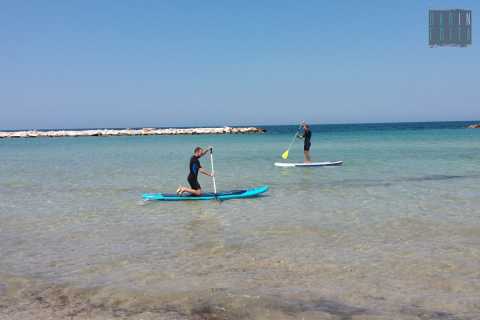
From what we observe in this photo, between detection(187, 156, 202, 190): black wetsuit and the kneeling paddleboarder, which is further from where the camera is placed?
detection(187, 156, 202, 190): black wetsuit

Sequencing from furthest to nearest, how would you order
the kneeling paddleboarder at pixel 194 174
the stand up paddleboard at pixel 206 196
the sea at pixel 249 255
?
the kneeling paddleboarder at pixel 194 174 → the stand up paddleboard at pixel 206 196 → the sea at pixel 249 255

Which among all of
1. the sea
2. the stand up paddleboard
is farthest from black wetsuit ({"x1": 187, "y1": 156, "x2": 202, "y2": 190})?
the sea

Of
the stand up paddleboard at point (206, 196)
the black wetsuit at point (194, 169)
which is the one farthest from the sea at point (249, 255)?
the black wetsuit at point (194, 169)

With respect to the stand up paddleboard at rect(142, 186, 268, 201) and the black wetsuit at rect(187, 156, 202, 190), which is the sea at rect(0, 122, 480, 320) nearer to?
the stand up paddleboard at rect(142, 186, 268, 201)

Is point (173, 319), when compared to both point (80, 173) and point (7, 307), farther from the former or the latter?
point (80, 173)

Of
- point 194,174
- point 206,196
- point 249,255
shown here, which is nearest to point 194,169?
point 194,174

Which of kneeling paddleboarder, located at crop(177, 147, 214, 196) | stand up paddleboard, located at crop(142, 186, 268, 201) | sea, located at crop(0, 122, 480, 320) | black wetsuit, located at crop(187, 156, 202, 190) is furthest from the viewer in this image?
black wetsuit, located at crop(187, 156, 202, 190)

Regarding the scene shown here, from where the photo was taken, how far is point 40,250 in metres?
9.72

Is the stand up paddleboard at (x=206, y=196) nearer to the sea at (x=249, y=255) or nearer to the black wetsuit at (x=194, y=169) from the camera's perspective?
the sea at (x=249, y=255)

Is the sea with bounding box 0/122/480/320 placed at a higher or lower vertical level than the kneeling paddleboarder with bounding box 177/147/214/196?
lower

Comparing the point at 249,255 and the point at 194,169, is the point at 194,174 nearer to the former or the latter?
the point at 194,169

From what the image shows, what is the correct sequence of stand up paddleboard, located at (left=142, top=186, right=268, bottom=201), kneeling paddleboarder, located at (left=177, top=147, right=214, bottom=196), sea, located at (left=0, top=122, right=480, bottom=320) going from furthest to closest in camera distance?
kneeling paddleboarder, located at (left=177, top=147, right=214, bottom=196), stand up paddleboard, located at (left=142, top=186, right=268, bottom=201), sea, located at (left=0, top=122, right=480, bottom=320)

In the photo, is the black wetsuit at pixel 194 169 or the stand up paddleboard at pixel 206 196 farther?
the black wetsuit at pixel 194 169

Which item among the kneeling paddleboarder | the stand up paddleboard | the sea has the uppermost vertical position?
the kneeling paddleboarder
